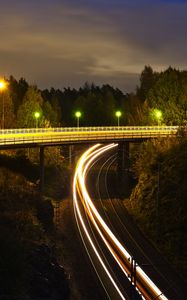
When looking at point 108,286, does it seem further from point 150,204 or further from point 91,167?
point 91,167


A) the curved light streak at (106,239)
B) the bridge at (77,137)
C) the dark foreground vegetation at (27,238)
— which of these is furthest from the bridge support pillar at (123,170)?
the dark foreground vegetation at (27,238)

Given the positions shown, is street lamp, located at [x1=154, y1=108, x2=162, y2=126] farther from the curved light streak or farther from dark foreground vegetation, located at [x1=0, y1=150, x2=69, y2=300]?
dark foreground vegetation, located at [x1=0, y1=150, x2=69, y2=300]

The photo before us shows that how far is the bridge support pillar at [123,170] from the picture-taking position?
309ft

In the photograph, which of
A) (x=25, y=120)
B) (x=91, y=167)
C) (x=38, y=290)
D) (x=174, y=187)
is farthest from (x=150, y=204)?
(x=25, y=120)

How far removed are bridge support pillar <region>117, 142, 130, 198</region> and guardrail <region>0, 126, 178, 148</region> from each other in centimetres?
204

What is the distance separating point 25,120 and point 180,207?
58.3 m

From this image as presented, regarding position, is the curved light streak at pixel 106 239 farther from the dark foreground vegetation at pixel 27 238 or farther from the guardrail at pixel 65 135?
the guardrail at pixel 65 135

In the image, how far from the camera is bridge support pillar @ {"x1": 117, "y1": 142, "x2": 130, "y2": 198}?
9412 centimetres

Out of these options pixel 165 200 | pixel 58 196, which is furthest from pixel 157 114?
pixel 165 200

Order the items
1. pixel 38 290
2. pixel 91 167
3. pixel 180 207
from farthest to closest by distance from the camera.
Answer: pixel 91 167 < pixel 180 207 < pixel 38 290

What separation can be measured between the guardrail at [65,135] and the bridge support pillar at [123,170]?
204 centimetres

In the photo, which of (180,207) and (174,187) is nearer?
(180,207)

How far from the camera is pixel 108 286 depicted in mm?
48531

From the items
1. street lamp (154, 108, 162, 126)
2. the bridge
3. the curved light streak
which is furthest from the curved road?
street lamp (154, 108, 162, 126)
